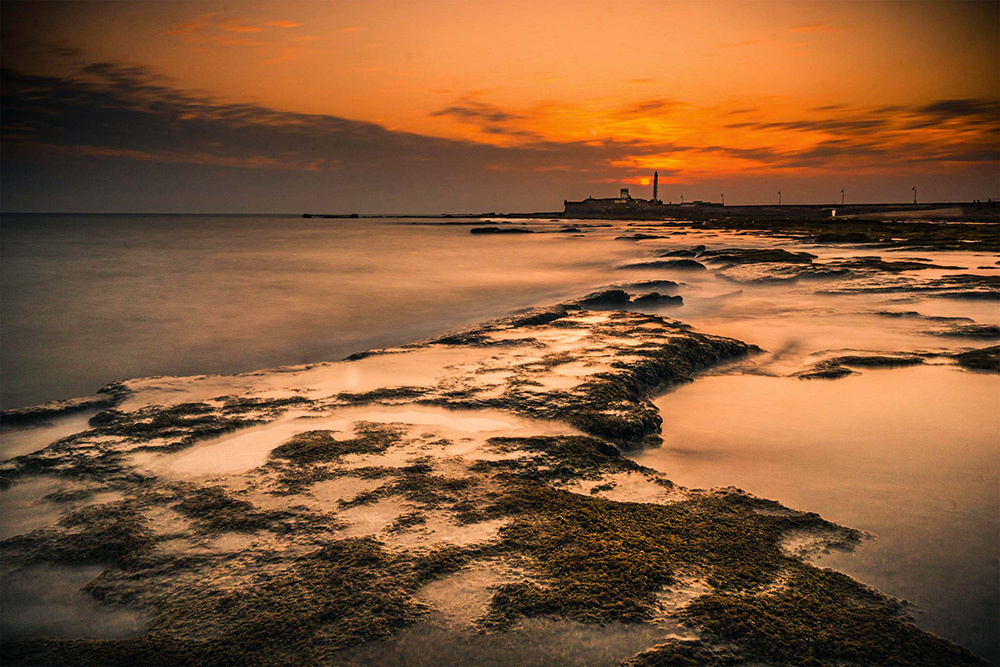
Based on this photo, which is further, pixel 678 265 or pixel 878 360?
pixel 678 265

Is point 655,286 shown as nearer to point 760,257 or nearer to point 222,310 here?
point 760,257

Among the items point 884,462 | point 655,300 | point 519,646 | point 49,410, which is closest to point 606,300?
point 655,300

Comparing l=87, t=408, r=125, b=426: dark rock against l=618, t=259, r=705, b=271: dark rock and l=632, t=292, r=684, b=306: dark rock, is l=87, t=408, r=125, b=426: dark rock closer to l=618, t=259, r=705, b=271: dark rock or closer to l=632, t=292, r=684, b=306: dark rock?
l=632, t=292, r=684, b=306: dark rock

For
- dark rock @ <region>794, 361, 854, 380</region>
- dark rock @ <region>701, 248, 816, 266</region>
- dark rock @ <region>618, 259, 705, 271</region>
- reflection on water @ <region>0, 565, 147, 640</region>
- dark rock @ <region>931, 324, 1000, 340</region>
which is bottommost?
reflection on water @ <region>0, 565, 147, 640</region>

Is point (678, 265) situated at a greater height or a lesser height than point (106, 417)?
greater

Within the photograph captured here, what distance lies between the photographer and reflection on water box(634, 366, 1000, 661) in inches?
95.3

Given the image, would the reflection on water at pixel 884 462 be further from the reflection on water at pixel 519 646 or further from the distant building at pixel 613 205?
the distant building at pixel 613 205

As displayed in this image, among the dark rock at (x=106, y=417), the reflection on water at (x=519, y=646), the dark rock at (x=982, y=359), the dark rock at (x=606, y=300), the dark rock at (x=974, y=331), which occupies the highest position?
the dark rock at (x=606, y=300)

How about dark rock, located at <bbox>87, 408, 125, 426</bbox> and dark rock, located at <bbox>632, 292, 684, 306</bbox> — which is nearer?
dark rock, located at <bbox>87, 408, 125, 426</bbox>

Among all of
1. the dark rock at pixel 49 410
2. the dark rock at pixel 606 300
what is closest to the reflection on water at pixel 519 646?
the dark rock at pixel 49 410

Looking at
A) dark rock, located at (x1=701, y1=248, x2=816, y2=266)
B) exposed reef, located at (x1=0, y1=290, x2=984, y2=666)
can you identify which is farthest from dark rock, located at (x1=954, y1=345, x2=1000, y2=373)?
dark rock, located at (x1=701, y1=248, x2=816, y2=266)

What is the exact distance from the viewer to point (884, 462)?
11.8 ft

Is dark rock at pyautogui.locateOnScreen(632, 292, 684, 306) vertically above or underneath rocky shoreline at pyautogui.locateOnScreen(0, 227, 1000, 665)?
above

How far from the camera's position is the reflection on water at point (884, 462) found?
242cm
